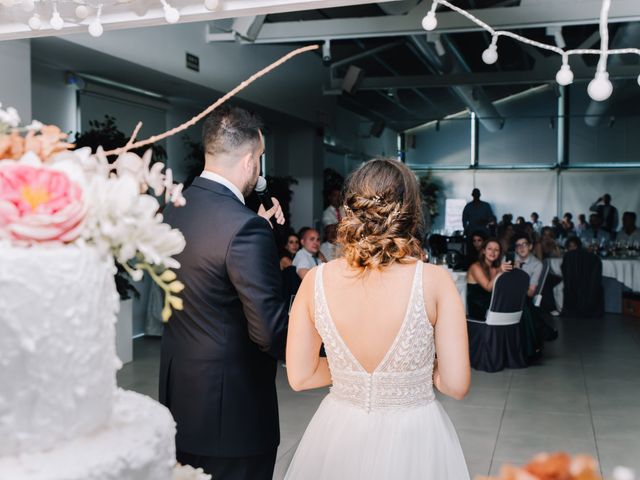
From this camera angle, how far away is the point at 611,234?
13695 mm

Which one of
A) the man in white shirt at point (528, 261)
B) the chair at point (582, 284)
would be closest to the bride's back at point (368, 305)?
the man in white shirt at point (528, 261)

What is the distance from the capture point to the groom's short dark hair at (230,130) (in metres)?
2.07

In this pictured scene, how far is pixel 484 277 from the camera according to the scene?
6.66m

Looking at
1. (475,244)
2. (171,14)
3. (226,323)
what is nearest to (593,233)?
(475,244)

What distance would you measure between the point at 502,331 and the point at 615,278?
4452 millimetres

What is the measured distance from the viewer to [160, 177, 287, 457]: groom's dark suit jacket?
1981 mm

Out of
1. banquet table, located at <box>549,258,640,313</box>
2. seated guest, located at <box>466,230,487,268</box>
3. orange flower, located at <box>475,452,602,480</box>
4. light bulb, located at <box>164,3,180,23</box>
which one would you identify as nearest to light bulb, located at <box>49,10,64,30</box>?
light bulb, located at <box>164,3,180,23</box>

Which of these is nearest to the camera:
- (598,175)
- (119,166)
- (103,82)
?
(119,166)

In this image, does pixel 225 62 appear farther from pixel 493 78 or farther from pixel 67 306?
pixel 67 306

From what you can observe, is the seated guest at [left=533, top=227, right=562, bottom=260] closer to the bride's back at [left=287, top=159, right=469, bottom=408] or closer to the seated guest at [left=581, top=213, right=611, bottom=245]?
the seated guest at [left=581, top=213, right=611, bottom=245]

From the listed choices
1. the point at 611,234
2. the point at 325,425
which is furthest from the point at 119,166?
the point at 611,234

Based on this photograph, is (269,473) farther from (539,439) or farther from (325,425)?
(539,439)

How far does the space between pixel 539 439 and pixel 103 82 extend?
5.39m

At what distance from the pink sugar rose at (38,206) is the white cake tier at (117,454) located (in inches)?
10.1
